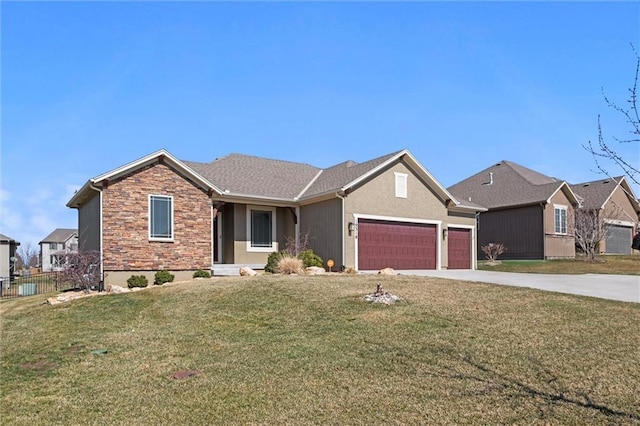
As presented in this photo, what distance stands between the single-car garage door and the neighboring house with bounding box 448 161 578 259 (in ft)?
16.6

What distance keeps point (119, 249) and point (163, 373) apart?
10.9 metres

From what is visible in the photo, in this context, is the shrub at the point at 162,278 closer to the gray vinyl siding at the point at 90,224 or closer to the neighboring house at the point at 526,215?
the gray vinyl siding at the point at 90,224

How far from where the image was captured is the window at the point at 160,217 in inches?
691

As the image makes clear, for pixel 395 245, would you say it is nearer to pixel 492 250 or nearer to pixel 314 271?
pixel 314 271

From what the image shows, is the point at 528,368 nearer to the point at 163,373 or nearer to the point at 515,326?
the point at 515,326

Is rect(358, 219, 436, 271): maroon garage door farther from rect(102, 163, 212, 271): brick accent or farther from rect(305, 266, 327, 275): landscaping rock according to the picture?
rect(102, 163, 212, 271): brick accent

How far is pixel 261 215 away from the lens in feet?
70.6

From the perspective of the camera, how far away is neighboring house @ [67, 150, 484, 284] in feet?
56.3

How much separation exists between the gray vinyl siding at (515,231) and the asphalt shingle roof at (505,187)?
67cm

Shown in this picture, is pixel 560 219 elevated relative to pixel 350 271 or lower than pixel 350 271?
elevated

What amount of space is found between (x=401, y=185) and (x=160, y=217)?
10654mm

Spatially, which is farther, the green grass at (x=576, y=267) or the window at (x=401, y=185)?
the green grass at (x=576, y=267)

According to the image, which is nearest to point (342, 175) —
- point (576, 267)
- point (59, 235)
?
point (576, 267)

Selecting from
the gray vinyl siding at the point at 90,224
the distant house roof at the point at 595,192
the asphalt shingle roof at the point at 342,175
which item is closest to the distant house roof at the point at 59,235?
the gray vinyl siding at the point at 90,224
